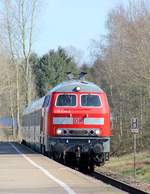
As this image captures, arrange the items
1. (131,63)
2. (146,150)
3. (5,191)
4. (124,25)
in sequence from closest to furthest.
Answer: (5,191) < (146,150) < (131,63) < (124,25)

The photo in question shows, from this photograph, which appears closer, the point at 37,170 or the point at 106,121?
the point at 37,170

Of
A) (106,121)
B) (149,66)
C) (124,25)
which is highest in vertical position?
(124,25)

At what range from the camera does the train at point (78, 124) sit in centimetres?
2752

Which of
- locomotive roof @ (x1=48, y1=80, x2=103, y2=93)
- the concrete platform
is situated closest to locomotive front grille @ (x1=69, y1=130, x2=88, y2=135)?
locomotive roof @ (x1=48, y1=80, x2=103, y2=93)

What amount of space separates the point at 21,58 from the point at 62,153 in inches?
1832

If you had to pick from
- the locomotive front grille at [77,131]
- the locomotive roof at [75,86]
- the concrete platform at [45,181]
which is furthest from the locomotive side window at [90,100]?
the concrete platform at [45,181]

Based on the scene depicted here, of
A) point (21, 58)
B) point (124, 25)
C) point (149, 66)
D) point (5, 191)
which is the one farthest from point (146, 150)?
point (21, 58)

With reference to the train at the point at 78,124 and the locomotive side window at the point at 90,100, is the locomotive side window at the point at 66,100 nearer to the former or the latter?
the train at the point at 78,124

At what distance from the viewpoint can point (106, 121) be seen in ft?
92.5

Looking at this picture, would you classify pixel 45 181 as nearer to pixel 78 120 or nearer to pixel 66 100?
pixel 78 120

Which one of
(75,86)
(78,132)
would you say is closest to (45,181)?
(78,132)

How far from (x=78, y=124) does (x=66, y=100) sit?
1.34m

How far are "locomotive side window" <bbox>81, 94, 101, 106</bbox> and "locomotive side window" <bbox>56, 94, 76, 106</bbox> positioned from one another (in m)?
0.40

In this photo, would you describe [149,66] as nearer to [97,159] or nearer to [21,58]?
[97,159]
